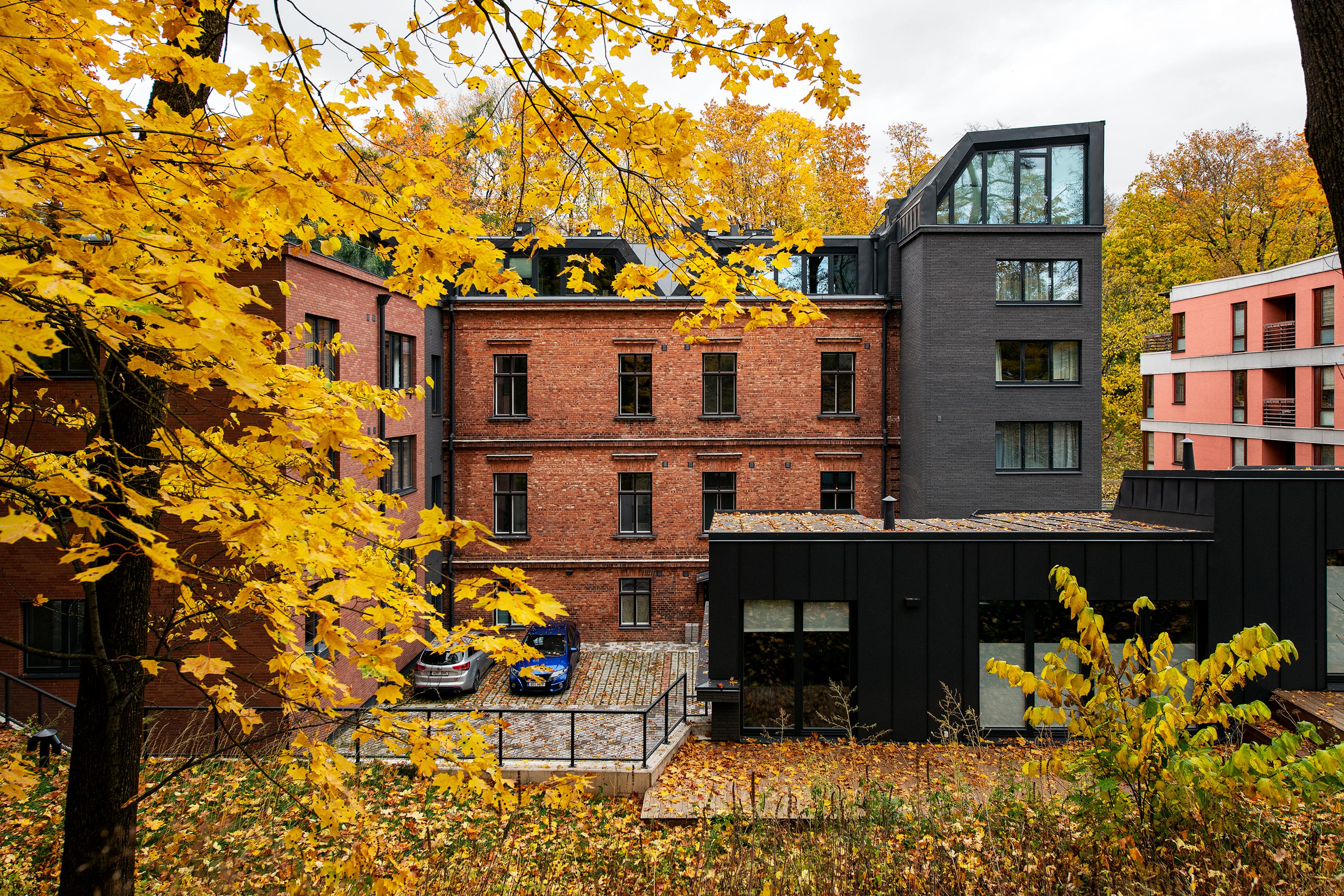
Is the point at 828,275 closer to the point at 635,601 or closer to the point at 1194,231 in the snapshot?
the point at 635,601

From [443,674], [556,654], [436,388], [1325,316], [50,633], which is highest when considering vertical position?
[1325,316]

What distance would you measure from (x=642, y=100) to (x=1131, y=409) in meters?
41.5

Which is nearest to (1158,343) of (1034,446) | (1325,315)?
(1325,315)

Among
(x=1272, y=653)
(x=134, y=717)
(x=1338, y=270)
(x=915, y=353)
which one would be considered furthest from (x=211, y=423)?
(x=1338, y=270)

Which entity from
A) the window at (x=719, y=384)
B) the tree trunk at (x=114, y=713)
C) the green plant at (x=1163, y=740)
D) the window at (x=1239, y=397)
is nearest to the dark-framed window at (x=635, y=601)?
the window at (x=719, y=384)

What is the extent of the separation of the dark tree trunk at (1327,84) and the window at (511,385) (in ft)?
67.9

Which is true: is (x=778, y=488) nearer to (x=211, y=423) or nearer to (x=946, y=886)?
(x=211, y=423)

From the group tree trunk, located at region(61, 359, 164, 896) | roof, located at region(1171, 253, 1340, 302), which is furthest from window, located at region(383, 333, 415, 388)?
roof, located at region(1171, 253, 1340, 302)

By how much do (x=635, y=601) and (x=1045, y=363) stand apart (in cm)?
1357

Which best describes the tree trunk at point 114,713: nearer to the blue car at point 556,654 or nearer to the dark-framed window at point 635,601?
the blue car at point 556,654

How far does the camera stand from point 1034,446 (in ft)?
67.1

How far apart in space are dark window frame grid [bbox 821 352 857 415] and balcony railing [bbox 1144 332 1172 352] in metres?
21.7

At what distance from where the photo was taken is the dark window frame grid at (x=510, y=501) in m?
22.7

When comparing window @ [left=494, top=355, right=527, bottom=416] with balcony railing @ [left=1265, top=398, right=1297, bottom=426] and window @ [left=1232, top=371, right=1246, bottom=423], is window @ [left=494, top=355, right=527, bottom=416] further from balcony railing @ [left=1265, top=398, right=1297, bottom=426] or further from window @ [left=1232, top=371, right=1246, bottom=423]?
window @ [left=1232, top=371, right=1246, bottom=423]
